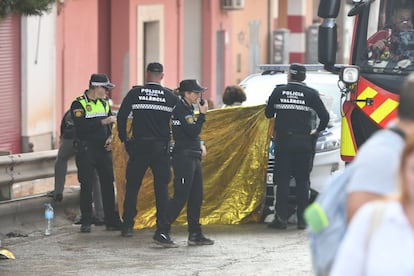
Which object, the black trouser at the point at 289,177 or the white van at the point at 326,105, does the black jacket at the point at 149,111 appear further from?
the white van at the point at 326,105

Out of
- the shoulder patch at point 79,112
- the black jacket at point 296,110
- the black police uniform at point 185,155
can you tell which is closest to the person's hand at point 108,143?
the shoulder patch at point 79,112

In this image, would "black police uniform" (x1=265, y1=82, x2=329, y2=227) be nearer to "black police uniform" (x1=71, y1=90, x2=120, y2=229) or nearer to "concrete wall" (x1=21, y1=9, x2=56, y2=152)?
"black police uniform" (x1=71, y1=90, x2=120, y2=229)

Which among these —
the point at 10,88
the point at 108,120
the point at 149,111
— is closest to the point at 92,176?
the point at 108,120

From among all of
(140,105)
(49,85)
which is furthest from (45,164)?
(49,85)

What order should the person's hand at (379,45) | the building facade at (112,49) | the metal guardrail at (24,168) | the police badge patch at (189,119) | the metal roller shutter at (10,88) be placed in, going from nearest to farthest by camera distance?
1. the person's hand at (379,45)
2. the police badge patch at (189,119)
3. the metal guardrail at (24,168)
4. the metal roller shutter at (10,88)
5. the building facade at (112,49)

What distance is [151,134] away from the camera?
11727 mm

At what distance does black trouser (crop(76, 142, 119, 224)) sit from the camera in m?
12.5

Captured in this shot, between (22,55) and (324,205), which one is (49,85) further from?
(324,205)

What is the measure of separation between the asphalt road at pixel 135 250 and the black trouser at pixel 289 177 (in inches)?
10.0

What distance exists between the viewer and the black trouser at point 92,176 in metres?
12.5

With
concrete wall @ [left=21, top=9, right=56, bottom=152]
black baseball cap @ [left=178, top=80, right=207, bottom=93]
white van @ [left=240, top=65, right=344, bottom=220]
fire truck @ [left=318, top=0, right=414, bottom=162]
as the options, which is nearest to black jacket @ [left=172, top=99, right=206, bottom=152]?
black baseball cap @ [left=178, top=80, right=207, bottom=93]

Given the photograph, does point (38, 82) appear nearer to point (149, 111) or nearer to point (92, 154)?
point (92, 154)

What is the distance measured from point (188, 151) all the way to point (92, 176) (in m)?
1.44

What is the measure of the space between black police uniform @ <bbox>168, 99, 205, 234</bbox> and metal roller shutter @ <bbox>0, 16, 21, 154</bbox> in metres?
5.95
